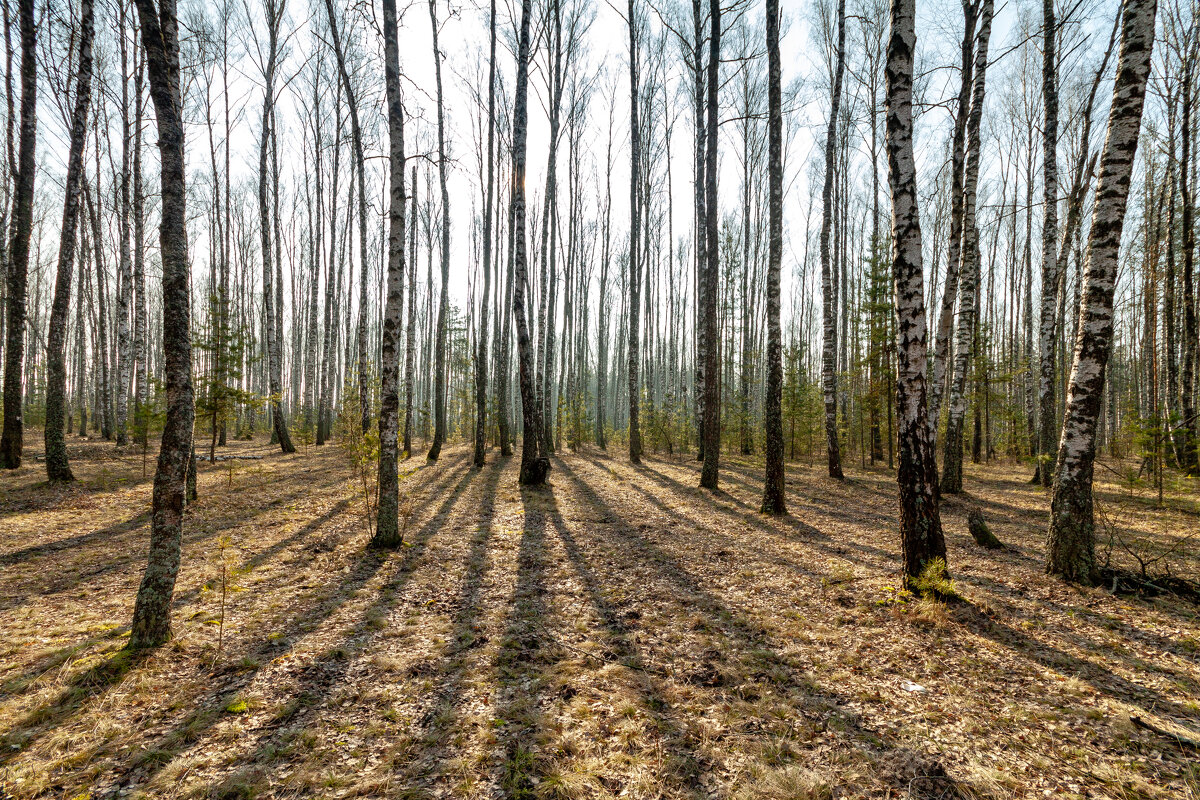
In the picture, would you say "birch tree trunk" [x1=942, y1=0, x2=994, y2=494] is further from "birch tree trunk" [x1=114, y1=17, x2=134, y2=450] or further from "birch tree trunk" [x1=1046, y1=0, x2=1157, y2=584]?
"birch tree trunk" [x1=114, y1=17, x2=134, y2=450]

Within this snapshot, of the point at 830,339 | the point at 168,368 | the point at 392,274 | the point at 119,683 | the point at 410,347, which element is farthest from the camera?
the point at 410,347

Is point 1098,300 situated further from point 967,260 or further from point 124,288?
point 124,288

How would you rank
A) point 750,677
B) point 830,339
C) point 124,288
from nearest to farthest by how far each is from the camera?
point 750,677 → point 830,339 → point 124,288

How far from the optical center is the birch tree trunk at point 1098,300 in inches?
173

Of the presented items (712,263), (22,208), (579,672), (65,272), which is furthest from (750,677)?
(22,208)

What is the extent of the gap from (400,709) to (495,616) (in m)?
1.41

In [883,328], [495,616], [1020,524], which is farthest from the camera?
[883,328]

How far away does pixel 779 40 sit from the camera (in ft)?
26.7

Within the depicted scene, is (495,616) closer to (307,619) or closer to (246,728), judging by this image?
(307,619)

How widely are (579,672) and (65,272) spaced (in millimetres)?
12164

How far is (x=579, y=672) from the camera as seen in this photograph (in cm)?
328

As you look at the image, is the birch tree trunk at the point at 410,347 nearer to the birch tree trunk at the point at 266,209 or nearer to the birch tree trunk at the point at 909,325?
the birch tree trunk at the point at 266,209

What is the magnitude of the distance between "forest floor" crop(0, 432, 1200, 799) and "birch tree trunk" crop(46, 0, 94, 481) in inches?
82.2

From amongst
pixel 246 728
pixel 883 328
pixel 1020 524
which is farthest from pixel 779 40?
pixel 246 728
